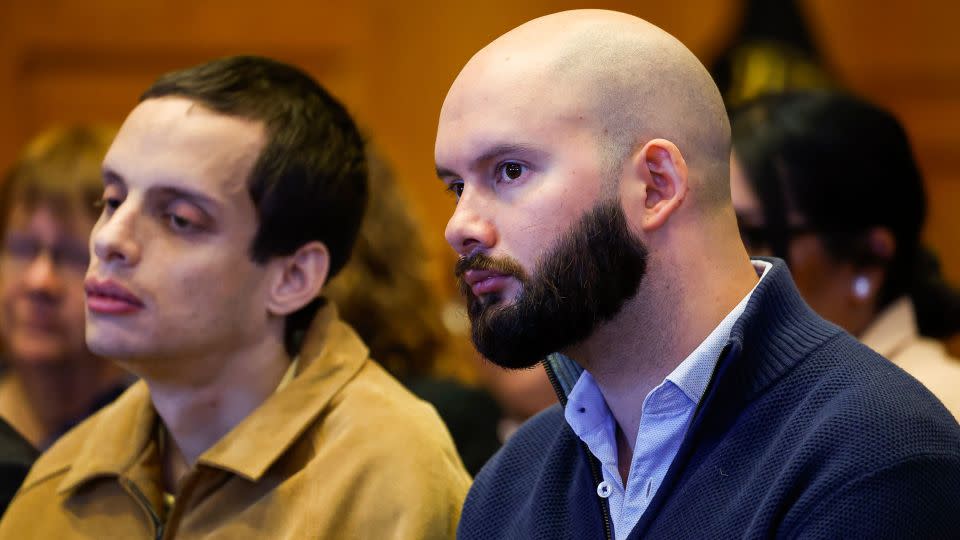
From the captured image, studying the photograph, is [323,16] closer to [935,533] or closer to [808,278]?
[808,278]

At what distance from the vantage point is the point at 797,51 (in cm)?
475

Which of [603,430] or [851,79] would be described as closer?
[603,430]

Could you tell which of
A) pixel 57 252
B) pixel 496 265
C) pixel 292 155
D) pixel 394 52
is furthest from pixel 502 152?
pixel 394 52

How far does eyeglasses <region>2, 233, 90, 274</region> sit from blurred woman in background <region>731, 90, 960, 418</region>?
1499 mm

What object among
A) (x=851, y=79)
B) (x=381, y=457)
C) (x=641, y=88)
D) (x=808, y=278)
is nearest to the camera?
(x=641, y=88)

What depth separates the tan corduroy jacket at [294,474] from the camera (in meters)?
1.96

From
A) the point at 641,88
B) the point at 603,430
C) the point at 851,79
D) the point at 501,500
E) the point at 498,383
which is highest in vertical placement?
the point at 641,88

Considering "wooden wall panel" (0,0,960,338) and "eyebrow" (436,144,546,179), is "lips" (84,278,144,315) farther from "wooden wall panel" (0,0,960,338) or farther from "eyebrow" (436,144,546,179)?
"wooden wall panel" (0,0,960,338)

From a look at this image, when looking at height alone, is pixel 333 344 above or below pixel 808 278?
above

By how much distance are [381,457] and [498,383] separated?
1.76m

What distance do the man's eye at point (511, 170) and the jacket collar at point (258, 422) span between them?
0.60m

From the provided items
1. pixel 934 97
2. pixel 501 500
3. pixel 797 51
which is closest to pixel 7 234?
pixel 501 500

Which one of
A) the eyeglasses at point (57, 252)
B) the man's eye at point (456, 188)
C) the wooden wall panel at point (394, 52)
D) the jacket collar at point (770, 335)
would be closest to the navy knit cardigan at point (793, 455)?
the jacket collar at point (770, 335)

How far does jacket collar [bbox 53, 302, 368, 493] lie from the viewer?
6.58ft
